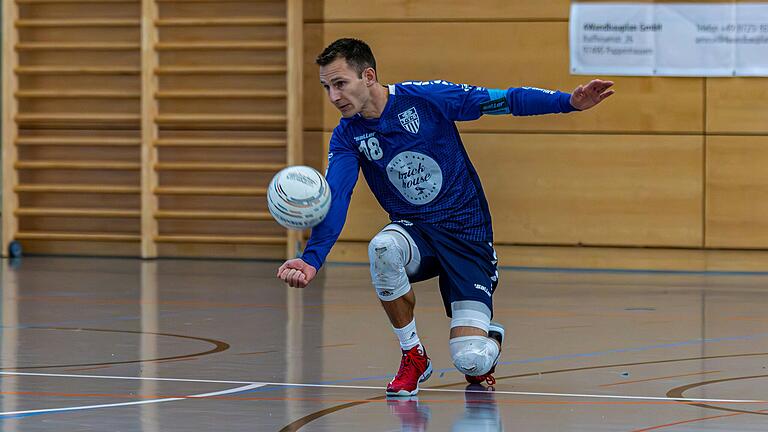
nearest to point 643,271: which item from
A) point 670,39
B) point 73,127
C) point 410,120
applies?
point 670,39

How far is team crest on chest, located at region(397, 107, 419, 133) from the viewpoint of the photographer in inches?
175

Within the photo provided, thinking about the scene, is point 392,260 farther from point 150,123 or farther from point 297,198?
point 150,123

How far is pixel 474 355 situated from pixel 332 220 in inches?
23.6

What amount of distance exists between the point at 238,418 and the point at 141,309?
3.47 m

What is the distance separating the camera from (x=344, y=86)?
4.32 meters

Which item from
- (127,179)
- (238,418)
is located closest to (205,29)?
(127,179)

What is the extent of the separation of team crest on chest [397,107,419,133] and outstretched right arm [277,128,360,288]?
0.18 m

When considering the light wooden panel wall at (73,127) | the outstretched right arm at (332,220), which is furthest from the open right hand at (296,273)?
the light wooden panel wall at (73,127)

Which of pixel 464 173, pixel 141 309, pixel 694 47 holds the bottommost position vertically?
pixel 141 309

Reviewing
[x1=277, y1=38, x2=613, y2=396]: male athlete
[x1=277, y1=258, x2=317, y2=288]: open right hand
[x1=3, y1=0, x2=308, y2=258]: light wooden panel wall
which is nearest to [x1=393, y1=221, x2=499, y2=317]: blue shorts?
[x1=277, y1=38, x2=613, y2=396]: male athlete

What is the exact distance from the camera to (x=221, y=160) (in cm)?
1109

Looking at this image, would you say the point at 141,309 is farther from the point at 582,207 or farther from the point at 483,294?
the point at 582,207

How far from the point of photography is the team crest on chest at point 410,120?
4.45m

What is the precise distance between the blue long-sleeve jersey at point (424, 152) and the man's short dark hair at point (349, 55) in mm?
180
